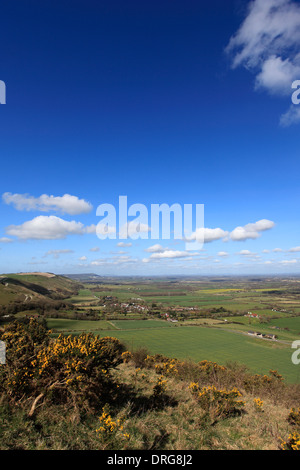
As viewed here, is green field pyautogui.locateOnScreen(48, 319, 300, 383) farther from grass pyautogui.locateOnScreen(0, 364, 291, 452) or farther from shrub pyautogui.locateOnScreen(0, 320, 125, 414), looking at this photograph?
shrub pyautogui.locateOnScreen(0, 320, 125, 414)

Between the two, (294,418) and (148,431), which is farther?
(294,418)

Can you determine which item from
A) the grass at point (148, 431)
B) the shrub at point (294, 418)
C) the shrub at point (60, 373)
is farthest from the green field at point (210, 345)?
the shrub at point (60, 373)

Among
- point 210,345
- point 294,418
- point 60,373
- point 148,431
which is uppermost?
point 60,373

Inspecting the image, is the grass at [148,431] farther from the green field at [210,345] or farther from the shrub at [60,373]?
the green field at [210,345]

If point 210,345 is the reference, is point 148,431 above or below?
above

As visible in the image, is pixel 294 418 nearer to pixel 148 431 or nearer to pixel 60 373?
pixel 148 431

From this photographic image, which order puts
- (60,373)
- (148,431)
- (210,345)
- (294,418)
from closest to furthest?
(148,431), (60,373), (294,418), (210,345)

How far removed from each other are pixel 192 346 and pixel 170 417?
140 feet

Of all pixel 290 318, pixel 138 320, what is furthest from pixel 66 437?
pixel 290 318

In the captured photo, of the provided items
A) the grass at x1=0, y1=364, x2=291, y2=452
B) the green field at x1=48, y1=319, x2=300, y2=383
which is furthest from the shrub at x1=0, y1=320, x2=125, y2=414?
the green field at x1=48, y1=319, x2=300, y2=383

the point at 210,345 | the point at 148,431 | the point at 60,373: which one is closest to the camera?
the point at 148,431

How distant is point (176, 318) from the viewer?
260 ft

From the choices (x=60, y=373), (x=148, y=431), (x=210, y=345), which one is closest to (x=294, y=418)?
(x=148, y=431)
